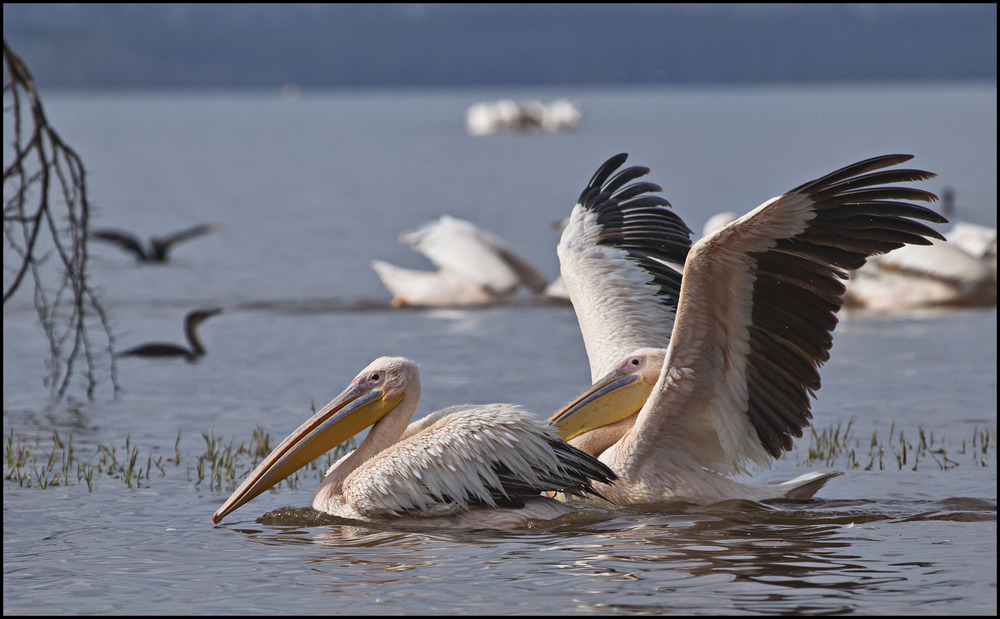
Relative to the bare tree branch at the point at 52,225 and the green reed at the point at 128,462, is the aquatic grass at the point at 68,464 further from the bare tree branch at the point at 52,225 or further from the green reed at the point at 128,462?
the bare tree branch at the point at 52,225

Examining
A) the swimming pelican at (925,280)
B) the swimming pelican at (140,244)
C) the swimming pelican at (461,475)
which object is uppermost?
the swimming pelican at (140,244)

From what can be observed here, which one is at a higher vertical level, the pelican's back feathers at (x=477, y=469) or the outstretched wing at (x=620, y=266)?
the outstretched wing at (x=620, y=266)

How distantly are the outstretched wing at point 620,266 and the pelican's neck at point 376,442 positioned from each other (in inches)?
38.0

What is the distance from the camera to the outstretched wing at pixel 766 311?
4992 millimetres

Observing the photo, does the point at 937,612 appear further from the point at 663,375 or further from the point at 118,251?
the point at 118,251

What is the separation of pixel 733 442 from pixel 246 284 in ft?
32.0

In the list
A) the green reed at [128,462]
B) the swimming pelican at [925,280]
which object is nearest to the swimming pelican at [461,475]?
the green reed at [128,462]

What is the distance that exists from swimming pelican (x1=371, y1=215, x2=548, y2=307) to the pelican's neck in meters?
6.36

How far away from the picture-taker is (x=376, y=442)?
574 centimetres

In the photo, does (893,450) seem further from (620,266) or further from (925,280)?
(925,280)

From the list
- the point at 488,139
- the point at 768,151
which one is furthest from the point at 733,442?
the point at 488,139

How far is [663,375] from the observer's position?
5.40 metres

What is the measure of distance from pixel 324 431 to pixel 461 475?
27.8 inches

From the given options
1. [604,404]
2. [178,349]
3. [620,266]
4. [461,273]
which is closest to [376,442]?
[604,404]
